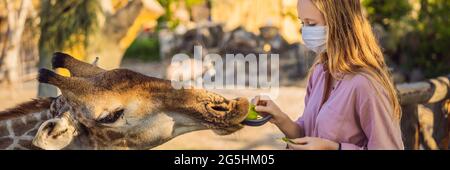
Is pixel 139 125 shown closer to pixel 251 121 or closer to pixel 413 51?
pixel 251 121

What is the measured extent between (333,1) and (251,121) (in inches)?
17.6

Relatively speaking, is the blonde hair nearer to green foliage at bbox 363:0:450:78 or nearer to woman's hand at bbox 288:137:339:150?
woman's hand at bbox 288:137:339:150

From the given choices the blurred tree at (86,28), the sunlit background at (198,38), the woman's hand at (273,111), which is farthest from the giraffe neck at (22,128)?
the blurred tree at (86,28)

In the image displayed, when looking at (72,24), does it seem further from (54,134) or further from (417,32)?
(417,32)

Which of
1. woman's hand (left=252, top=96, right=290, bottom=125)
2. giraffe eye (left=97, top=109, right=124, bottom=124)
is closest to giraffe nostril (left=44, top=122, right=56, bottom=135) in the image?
giraffe eye (left=97, top=109, right=124, bottom=124)

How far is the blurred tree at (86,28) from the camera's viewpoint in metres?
5.41

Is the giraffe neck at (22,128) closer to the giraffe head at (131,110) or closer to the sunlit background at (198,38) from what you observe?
the giraffe head at (131,110)

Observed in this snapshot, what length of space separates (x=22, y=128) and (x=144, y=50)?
13448mm

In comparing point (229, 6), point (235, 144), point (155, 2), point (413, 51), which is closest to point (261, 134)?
point (235, 144)

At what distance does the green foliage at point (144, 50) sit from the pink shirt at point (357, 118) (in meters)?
13.2

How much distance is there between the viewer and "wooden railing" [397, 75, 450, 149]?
3.90m

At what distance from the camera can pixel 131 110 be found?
202 centimetres

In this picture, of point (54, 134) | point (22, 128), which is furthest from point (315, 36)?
point (22, 128)
